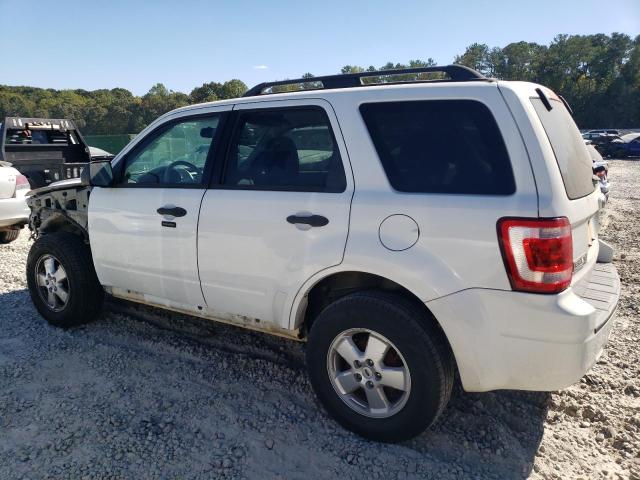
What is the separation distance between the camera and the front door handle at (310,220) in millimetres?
2652

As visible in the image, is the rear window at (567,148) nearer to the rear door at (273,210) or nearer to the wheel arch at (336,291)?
the wheel arch at (336,291)

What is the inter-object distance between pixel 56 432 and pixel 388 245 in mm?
2179

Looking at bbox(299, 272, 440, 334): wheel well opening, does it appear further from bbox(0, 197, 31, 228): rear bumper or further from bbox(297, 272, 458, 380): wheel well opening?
bbox(0, 197, 31, 228): rear bumper

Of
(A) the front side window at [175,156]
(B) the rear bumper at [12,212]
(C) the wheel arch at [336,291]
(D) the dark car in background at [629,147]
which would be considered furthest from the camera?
(D) the dark car in background at [629,147]

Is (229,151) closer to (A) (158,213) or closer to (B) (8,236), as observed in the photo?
(A) (158,213)

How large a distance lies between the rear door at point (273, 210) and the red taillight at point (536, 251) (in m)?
0.83

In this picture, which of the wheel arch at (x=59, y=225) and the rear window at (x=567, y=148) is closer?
the rear window at (x=567, y=148)

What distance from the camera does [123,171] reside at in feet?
12.0

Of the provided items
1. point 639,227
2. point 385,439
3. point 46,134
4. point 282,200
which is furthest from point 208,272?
point 46,134

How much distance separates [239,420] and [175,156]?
191 centimetres

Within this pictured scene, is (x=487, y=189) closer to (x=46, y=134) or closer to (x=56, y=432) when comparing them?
(x=56, y=432)

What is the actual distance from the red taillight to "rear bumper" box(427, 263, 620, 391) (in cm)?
6

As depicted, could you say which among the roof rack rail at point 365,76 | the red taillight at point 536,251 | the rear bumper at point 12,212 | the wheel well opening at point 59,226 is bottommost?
the rear bumper at point 12,212

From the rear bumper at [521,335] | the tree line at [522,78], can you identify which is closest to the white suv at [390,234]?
the rear bumper at [521,335]
